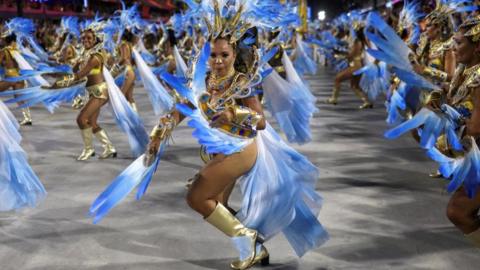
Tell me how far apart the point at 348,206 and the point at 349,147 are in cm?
264

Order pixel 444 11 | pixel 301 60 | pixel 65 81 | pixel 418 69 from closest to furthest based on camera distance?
1. pixel 418 69
2. pixel 444 11
3. pixel 65 81
4. pixel 301 60

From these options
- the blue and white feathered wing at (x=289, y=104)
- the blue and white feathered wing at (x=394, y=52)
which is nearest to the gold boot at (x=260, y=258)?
the blue and white feathered wing at (x=394, y=52)

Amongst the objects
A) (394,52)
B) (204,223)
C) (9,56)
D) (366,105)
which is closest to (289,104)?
(204,223)

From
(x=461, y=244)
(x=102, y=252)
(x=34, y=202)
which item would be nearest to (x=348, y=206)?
(x=461, y=244)

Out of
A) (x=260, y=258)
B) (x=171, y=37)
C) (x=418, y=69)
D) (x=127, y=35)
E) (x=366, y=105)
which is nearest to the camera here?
(x=260, y=258)

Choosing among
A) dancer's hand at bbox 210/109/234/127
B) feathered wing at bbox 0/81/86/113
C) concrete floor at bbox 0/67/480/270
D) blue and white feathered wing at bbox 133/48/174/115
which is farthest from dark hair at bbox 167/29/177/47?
dancer's hand at bbox 210/109/234/127

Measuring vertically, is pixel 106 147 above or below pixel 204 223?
below

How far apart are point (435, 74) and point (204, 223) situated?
7.11 feet

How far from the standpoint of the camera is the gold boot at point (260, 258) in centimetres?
353

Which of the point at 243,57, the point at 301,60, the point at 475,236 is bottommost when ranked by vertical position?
the point at 301,60

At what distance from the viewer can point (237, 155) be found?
3.33 m

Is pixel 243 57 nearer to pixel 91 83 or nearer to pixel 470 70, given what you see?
pixel 470 70

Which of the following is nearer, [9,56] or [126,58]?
[126,58]

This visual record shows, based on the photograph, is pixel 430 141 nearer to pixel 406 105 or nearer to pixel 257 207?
pixel 257 207
